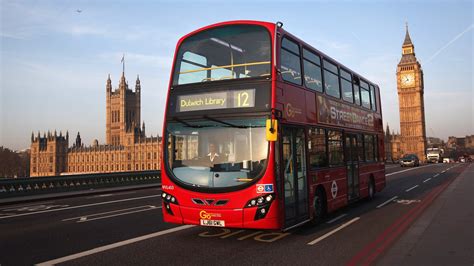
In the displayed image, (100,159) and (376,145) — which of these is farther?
(100,159)

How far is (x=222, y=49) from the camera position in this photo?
816 centimetres

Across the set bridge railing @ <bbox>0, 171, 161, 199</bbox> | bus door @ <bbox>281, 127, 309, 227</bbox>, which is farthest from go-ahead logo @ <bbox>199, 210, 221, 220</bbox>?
bridge railing @ <bbox>0, 171, 161, 199</bbox>

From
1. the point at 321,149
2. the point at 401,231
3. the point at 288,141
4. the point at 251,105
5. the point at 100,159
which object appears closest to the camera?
the point at 251,105

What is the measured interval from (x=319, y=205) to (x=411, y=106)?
129 metres

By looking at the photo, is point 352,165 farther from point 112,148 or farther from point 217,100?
point 112,148

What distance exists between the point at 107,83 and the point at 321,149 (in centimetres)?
17513

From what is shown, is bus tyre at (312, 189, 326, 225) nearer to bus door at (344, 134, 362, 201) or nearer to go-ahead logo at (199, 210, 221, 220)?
bus door at (344, 134, 362, 201)

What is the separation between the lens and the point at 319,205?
9414 millimetres

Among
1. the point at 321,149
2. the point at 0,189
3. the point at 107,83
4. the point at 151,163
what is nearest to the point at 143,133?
the point at 151,163

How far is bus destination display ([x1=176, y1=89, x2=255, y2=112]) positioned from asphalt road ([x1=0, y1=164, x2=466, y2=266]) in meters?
2.67

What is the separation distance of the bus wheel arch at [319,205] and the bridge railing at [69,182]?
1447cm

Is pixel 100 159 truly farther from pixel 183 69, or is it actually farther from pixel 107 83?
pixel 183 69

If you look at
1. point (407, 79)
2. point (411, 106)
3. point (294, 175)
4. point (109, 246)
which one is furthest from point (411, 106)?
point (109, 246)

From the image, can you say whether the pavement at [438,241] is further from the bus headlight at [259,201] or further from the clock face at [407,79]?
the clock face at [407,79]
